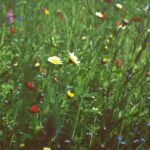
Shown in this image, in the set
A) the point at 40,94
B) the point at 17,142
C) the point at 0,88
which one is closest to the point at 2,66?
the point at 0,88

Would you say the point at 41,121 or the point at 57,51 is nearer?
the point at 41,121

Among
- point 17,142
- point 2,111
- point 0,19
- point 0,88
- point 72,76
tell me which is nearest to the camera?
point 17,142

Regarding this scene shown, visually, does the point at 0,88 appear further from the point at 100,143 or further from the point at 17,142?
the point at 100,143

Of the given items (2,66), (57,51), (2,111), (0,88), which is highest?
(57,51)

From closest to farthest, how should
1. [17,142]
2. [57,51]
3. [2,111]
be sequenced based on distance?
1. [17,142]
2. [2,111]
3. [57,51]

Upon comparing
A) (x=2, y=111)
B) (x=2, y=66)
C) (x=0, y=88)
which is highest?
(x=2, y=66)

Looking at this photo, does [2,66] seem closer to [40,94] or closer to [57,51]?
[40,94]

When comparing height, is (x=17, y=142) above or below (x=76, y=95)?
below

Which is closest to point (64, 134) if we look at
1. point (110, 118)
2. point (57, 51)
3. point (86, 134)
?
point (86, 134)

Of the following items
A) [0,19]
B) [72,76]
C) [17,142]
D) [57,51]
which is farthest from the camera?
[0,19]
